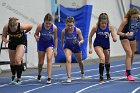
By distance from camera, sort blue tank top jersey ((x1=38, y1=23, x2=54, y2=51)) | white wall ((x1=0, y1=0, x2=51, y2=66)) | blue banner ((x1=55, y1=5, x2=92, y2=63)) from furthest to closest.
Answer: blue banner ((x1=55, y1=5, x2=92, y2=63)) → white wall ((x1=0, y1=0, x2=51, y2=66)) → blue tank top jersey ((x1=38, y1=23, x2=54, y2=51))

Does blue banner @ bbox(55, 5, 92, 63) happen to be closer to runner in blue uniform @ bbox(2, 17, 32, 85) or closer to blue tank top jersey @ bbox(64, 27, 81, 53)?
blue tank top jersey @ bbox(64, 27, 81, 53)

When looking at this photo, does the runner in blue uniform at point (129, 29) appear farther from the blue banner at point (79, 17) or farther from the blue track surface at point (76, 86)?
the blue banner at point (79, 17)

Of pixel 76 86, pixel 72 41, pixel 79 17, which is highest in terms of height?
pixel 79 17

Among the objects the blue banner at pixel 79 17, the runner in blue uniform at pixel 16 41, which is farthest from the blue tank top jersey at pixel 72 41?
the blue banner at pixel 79 17

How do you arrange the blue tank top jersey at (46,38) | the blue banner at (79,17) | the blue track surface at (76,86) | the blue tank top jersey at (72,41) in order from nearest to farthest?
the blue track surface at (76,86)
the blue tank top jersey at (46,38)
the blue tank top jersey at (72,41)
the blue banner at (79,17)

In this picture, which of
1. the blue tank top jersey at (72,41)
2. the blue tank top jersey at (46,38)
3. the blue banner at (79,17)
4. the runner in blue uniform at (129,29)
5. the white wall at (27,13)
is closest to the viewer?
the runner in blue uniform at (129,29)

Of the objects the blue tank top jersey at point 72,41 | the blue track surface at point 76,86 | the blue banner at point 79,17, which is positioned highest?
the blue banner at point 79,17

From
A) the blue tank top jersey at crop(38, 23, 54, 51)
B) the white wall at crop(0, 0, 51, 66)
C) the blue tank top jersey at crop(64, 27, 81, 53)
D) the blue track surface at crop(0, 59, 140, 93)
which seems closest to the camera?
the blue track surface at crop(0, 59, 140, 93)

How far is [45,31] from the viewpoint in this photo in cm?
1002

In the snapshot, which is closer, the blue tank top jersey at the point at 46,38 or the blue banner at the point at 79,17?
the blue tank top jersey at the point at 46,38

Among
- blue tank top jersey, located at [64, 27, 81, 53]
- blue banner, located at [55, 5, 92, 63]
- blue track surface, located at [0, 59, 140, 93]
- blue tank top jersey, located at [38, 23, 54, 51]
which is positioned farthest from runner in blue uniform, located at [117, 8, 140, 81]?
blue banner, located at [55, 5, 92, 63]

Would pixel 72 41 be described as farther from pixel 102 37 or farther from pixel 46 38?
pixel 102 37

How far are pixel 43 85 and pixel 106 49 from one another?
6.19 feet

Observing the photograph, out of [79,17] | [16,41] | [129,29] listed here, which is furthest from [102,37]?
[79,17]
